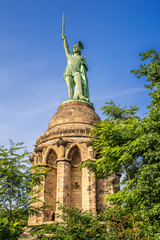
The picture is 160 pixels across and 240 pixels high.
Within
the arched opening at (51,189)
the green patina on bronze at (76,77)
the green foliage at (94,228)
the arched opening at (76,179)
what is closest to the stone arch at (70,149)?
the arched opening at (76,179)

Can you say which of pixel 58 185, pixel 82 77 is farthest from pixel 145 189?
pixel 82 77

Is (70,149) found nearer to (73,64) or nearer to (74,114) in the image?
(74,114)

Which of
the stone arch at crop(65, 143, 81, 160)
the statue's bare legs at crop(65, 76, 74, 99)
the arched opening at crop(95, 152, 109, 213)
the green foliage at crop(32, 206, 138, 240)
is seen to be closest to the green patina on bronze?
the statue's bare legs at crop(65, 76, 74, 99)

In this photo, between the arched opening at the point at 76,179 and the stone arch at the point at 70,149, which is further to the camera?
the stone arch at the point at 70,149

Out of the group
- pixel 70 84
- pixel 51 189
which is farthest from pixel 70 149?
pixel 70 84

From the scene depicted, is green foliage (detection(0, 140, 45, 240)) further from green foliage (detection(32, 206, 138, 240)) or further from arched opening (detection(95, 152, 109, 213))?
arched opening (detection(95, 152, 109, 213))

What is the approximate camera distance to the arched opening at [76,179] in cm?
1832

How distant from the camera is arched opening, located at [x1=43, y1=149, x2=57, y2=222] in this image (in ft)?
59.2

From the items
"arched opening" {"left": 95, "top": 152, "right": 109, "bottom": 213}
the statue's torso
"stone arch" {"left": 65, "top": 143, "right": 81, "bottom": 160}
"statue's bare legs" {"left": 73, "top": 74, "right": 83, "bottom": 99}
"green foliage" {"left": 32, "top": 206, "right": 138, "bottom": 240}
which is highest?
the statue's torso

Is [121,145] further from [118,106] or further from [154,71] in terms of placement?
[154,71]

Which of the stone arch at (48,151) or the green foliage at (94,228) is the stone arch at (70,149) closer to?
the stone arch at (48,151)

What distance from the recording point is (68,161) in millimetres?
19219

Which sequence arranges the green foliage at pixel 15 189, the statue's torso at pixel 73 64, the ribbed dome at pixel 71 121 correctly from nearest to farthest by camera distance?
1. the green foliage at pixel 15 189
2. the ribbed dome at pixel 71 121
3. the statue's torso at pixel 73 64

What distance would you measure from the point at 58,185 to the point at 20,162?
27.4 ft
